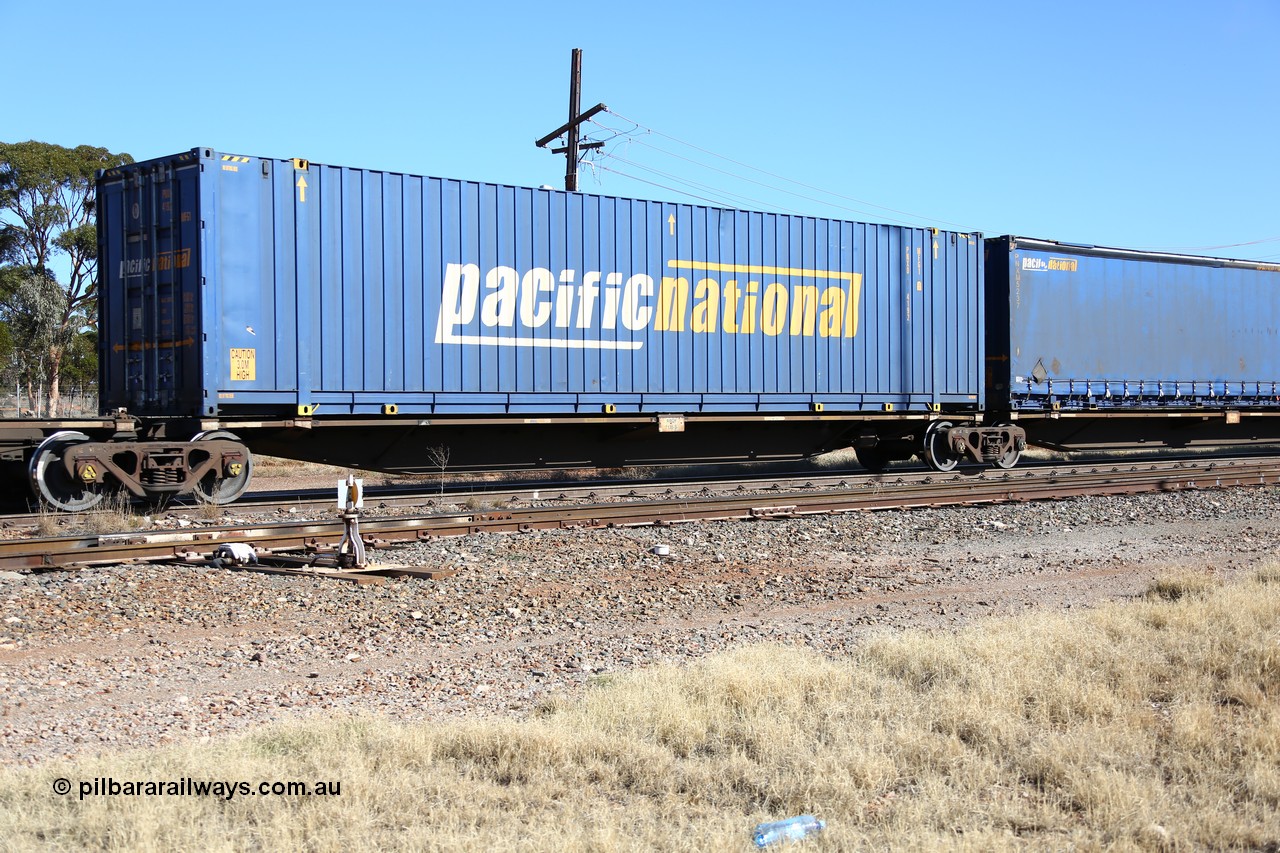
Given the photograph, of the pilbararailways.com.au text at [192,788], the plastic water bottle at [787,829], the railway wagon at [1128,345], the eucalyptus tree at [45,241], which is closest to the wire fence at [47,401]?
the eucalyptus tree at [45,241]

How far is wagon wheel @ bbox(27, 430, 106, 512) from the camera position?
37.2ft

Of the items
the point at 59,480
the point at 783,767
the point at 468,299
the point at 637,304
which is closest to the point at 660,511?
the point at 468,299

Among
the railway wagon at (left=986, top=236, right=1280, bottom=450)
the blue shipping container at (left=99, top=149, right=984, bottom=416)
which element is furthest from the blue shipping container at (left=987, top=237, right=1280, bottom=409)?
the blue shipping container at (left=99, top=149, right=984, bottom=416)

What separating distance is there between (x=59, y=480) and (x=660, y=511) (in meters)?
6.38

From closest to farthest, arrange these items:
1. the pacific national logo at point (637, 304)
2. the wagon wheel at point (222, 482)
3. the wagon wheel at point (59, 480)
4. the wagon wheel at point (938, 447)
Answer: the wagon wheel at point (59, 480)
the wagon wheel at point (222, 482)
the pacific national logo at point (637, 304)
the wagon wheel at point (938, 447)

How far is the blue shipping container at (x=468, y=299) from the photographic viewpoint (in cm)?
1251

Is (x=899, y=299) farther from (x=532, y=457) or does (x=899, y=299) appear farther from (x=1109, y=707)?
(x=1109, y=707)

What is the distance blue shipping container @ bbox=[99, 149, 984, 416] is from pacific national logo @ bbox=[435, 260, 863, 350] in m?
0.03

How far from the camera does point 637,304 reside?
15188 millimetres

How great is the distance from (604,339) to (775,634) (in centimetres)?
816

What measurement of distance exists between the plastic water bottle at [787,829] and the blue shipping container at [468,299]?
9.89 metres

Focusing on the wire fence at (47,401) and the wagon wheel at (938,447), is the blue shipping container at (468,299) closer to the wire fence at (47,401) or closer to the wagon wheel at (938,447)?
the wagon wheel at (938,447)

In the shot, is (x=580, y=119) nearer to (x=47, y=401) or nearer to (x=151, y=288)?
(x=151, y=288)

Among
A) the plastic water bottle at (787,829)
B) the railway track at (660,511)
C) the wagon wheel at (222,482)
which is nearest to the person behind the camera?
the plastic water bottle at (787,829)
